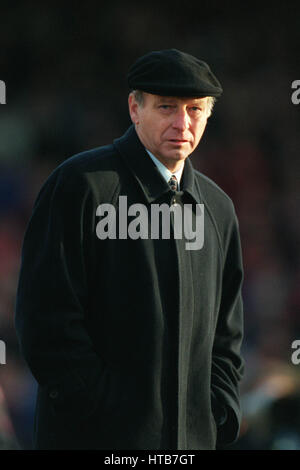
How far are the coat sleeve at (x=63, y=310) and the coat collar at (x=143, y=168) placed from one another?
116 millimetres

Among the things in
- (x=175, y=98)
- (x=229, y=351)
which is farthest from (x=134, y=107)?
(x=229, y=351)

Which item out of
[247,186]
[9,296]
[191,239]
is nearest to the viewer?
[191,239]

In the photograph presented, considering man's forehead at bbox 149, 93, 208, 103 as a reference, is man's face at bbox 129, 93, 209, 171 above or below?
below

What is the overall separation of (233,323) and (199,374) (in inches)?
6.9

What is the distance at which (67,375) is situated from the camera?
1.41 m

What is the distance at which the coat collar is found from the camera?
150 cm

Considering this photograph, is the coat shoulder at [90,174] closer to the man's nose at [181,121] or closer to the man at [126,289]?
the man at [126,289]

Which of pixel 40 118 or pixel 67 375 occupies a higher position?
pixel 40 118

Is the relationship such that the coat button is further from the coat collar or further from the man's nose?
the man's nose

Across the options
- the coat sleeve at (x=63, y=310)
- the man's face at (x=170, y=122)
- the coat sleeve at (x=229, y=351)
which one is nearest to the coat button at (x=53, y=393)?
the coat sleeve at (x=63, y=310)

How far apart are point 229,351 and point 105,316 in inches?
12.7

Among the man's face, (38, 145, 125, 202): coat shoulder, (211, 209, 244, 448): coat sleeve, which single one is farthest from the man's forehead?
(211, 209, 244, 448): coat sleeve

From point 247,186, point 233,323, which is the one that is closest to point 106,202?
point 233,323
